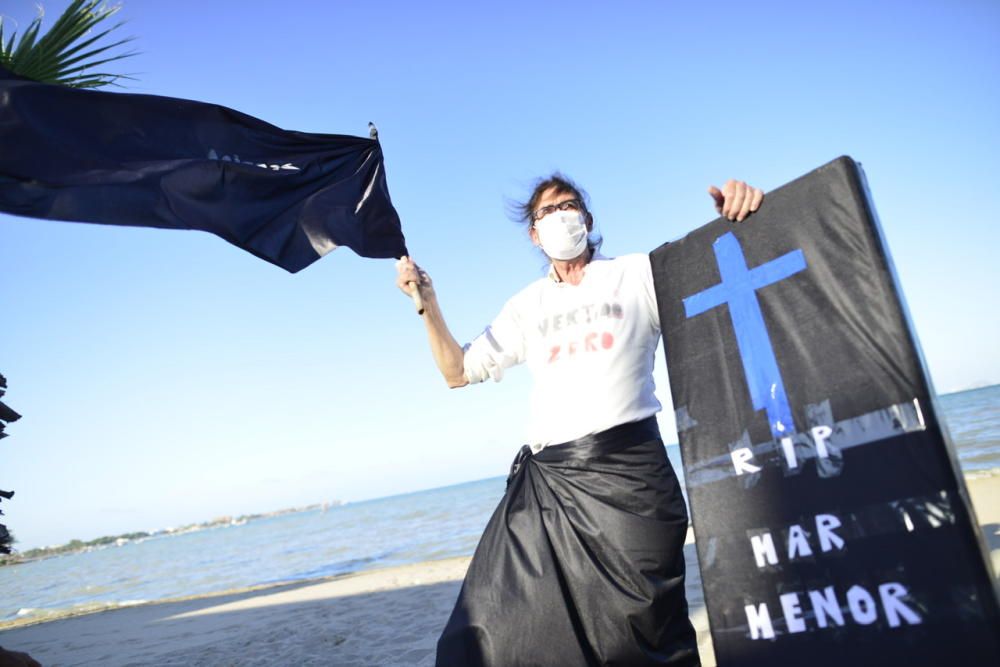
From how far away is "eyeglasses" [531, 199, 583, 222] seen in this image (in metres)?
2.68

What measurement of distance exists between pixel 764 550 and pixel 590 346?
0.89 metres

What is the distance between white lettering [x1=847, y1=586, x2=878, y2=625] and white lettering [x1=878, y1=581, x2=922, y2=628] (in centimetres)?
3

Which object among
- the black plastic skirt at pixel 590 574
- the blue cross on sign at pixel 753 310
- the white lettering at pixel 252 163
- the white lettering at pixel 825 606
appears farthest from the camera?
the white lettering at pixel 252 163

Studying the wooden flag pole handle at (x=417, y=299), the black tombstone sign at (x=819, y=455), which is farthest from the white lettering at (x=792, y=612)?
the wooden flag pole handle at (x=417, y=299)

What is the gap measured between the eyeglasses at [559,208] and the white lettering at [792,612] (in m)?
1.66

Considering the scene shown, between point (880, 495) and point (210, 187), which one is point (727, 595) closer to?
point (880, 495)

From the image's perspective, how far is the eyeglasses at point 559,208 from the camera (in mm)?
2680

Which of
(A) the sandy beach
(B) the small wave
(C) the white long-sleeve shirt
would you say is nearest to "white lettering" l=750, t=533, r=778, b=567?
(C) the white long-sleeve shirt

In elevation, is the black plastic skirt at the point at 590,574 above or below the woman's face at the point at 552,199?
below

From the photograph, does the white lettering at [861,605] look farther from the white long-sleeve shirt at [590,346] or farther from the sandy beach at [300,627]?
the sandy beach at [300,627]

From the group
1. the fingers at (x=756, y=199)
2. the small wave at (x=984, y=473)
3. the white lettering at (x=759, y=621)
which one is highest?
the fingers at (x=756, y=199)

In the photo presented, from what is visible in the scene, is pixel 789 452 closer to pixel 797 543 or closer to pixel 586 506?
pixel 797 543

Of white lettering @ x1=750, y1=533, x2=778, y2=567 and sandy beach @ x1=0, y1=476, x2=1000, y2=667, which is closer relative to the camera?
white lettering @ x1=750, y1=533, x2=778, y2=567

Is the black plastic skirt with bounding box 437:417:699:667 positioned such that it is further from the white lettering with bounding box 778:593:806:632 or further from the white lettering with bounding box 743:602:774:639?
the white lettering with bounding box 778:593:806:632
